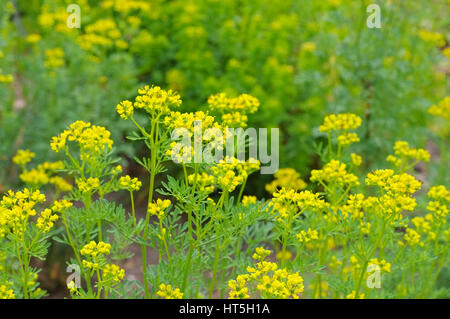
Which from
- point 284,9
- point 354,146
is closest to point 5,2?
point 284,9

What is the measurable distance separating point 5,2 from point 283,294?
10.9ft

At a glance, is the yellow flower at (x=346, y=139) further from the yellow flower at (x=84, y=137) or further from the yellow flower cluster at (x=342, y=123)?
the yellow flower at (x=84, y=137)

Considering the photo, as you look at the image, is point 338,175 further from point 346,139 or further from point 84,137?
point 84,137

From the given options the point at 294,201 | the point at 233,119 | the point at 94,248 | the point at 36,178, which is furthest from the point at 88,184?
the point at 36,178

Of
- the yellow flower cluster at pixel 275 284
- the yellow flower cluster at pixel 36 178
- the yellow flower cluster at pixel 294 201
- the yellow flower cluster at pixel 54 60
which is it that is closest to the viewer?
the yellow flower cluster at pixel 275 284

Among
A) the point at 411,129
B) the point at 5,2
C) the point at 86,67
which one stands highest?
the point at 5,2

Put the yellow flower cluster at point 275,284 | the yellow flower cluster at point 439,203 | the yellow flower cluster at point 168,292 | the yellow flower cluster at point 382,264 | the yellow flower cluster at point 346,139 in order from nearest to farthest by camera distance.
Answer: the yellow flower cluster at point 275,284 < the yellow flower cluster at point 168,292 < the yellow flower cluster at point 382,264 < the yellow flower cluster at point 439,203 < the yellow flower cluster at point 346,139

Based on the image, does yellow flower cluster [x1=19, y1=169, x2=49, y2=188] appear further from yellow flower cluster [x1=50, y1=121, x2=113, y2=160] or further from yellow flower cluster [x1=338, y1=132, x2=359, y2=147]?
yellow flower cluster [x1=338, y1=132, x2=359, y2=147]

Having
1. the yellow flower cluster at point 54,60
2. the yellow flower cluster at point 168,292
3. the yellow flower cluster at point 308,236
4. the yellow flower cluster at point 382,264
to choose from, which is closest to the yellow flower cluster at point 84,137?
the yellow flower cluster at point 168,292

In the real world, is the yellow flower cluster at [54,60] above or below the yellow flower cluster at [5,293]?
above

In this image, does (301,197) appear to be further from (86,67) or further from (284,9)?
(284,9)

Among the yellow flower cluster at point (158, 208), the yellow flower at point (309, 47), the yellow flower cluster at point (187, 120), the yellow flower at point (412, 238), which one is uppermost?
the yellow flower at point (309, 47)
